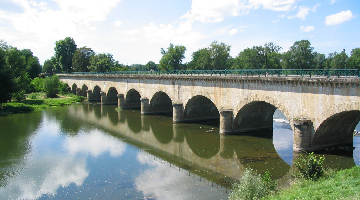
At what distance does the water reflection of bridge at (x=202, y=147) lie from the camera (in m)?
19.3

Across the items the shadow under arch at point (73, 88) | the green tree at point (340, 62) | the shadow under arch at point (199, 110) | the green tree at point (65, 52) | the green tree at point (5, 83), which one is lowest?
the shadow under arch at point (199, 110)

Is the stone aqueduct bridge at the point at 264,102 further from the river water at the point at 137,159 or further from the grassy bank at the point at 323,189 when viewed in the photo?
the grassy bank at the point at 323,189

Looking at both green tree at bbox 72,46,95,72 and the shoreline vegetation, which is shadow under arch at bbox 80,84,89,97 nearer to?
green tree at bbox 72,46,95,72

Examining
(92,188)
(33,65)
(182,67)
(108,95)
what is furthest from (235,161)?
(33,65)

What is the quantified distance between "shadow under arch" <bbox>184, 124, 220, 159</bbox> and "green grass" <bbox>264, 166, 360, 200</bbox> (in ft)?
29.7

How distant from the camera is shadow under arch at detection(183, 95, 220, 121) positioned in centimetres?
3428

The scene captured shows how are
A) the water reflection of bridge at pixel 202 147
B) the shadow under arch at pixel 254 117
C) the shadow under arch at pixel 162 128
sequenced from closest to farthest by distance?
1. the water reflection of bridge at pixel 202 147
2. the shadow under arch at pixel 254 117
3. the shadow under arch at pixel 162 128

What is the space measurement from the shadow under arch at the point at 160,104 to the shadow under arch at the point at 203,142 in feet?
35.3

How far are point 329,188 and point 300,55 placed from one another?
175ft

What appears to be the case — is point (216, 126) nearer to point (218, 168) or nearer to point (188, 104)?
point (188, 104)

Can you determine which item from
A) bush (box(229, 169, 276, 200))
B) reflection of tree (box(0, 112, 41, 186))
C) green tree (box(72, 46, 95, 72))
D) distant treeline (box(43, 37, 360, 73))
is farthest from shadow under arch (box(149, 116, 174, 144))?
green tree (box(72, 46, 95, 72))

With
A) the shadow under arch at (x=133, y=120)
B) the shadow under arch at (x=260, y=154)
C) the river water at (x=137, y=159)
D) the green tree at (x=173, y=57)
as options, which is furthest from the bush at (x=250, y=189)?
the green tree at (x=173, y=57)

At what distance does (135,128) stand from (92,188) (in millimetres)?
16876

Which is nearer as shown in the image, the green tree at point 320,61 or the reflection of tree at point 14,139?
the reflection of tree at point 14,139
